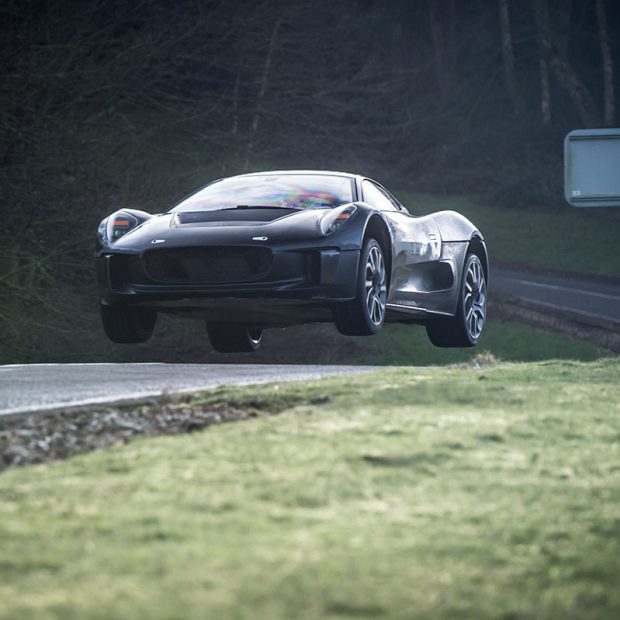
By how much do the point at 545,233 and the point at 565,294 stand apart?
10.3m

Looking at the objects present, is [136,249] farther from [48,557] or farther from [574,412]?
[48,557]

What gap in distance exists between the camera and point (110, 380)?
38.6 ft

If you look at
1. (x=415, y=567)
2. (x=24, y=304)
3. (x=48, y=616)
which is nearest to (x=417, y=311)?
(x=415, y=567)

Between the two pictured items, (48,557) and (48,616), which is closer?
(48,616)

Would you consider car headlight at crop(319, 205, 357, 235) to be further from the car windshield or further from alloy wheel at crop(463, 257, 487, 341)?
alloy wheel at crop(463, 257, 487, 341)

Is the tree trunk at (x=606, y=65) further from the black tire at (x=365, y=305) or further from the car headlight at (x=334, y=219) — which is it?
the car headlight at (x=334, y=219)

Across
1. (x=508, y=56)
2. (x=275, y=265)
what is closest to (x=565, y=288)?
(x=508, y=56)

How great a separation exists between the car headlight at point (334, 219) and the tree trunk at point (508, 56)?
4410 centimetres

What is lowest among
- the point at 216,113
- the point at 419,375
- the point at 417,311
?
the point at 419,375

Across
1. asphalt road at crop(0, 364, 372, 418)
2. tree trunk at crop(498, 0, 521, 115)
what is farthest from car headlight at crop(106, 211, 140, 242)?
tree trunk at crop(498, 0, 521, 115)

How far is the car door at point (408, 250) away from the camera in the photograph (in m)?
9.98

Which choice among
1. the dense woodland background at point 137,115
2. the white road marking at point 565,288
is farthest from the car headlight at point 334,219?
the white road marking at point 565,288

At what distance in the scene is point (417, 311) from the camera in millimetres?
10141

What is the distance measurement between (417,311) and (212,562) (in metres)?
5.77
